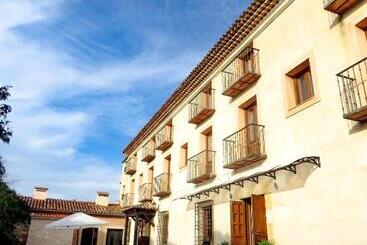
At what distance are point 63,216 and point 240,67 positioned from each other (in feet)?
61.0

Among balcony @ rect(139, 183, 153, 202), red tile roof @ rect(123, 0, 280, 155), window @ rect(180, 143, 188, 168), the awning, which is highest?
red tile roof @ rect(123, 0, 280, 155)

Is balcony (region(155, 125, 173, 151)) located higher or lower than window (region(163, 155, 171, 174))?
higher

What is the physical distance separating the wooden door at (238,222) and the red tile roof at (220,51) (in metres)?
5.92

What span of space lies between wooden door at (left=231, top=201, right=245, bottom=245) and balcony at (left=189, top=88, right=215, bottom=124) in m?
4.36

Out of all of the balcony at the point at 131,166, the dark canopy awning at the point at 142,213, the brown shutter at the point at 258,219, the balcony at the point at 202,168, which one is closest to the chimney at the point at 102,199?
the balcony at the point at 131,166

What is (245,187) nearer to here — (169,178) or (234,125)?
(234,125)

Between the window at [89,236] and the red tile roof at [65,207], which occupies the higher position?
the red tile roof at [65,207]

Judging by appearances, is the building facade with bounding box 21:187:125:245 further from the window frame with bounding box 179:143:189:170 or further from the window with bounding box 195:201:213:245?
the window with bounding box 195:201:213:245

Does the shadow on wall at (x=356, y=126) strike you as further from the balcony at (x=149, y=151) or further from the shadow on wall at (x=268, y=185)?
the balcony at (x=149, y=151)

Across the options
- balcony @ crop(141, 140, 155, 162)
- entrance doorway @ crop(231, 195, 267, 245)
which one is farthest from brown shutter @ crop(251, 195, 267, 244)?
balcony @ crop(141, 140, 155, 162)

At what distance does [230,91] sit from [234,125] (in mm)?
1219

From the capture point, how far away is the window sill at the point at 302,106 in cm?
901

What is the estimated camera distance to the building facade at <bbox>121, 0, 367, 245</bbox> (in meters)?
7.86

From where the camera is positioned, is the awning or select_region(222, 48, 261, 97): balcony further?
select_region(222, 48, 261, 97): balcony
